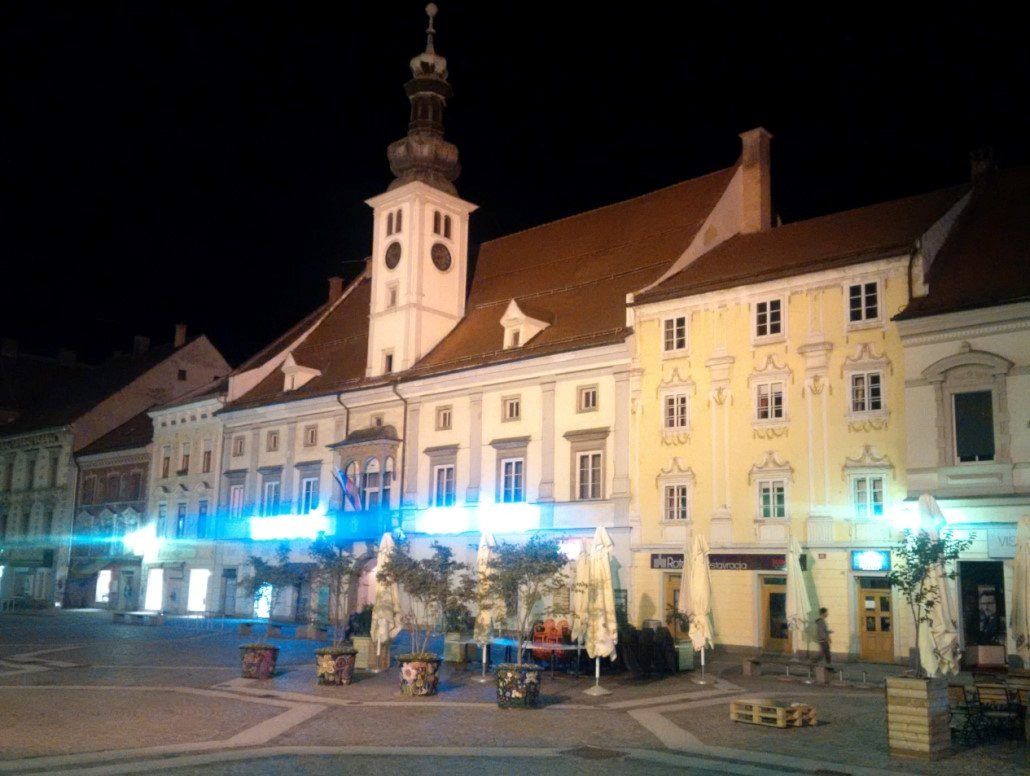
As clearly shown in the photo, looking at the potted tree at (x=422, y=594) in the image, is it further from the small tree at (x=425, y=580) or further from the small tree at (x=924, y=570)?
the small tree at (x=924, y=570)

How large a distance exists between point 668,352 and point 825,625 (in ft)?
34.7

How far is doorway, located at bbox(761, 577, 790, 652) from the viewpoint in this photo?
30438 millimetres

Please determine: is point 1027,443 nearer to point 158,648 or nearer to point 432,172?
point 158,648

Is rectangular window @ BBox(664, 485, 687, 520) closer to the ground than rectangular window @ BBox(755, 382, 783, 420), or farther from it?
closer to the ground

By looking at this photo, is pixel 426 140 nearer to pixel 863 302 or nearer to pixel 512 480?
pixel 512 480

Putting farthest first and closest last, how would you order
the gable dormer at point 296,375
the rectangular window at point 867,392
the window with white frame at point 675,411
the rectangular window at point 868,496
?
1. the gable dormer at point 296,375
2. the window with white frame at point 675,411
3. the rectangular window at point 867,392
4. the rectangular window at point 868,496

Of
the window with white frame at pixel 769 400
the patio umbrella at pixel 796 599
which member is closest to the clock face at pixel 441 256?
the window with white frame at pixel 769 400

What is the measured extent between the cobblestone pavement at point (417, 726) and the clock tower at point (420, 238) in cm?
2084

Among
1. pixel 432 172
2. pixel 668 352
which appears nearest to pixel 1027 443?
pixel 668 352

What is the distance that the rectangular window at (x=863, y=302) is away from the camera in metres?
29.9

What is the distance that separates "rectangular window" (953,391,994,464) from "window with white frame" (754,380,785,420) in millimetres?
5260

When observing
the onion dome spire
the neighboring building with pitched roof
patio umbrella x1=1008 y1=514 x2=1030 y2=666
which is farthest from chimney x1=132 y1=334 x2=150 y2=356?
patio umbrella x1=1008 y1=514 x2=1030 y2=666

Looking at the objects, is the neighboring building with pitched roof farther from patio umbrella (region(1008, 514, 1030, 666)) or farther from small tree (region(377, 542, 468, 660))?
patio umbrella (region(1008, 514, 1030, 666))

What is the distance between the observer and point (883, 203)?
35.2 m
